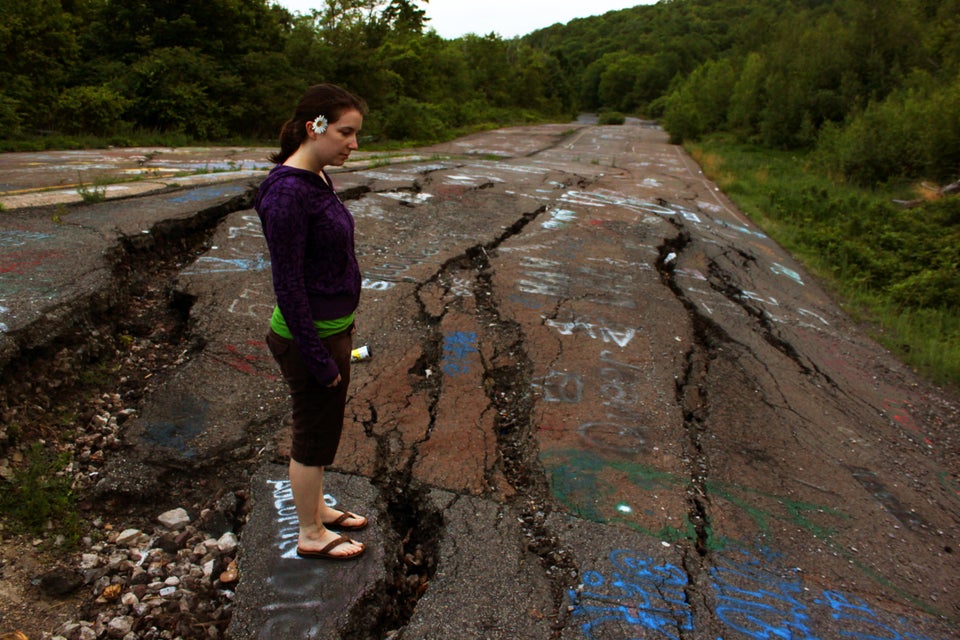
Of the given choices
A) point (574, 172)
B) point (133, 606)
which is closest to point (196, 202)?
point (133, 606)

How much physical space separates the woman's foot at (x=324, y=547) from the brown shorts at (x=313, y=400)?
0.32 meters

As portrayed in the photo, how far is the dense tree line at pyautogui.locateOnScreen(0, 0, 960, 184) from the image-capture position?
547 inches

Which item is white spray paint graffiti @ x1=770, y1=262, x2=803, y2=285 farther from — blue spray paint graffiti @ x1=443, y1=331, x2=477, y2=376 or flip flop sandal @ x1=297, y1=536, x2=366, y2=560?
flip flop sandal @ x1=297, y1=536, x2=366, y2=560

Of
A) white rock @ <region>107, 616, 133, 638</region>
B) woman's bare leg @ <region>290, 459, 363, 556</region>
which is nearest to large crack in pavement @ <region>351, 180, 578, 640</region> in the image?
woman's bare leg @ <region>290, 459, 363, 556</region>

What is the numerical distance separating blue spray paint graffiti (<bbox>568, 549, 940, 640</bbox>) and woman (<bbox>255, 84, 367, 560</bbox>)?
1056mm

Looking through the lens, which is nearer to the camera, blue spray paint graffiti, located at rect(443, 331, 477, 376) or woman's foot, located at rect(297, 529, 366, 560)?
woman's foot, located at rect(297, 529, 366, 560)

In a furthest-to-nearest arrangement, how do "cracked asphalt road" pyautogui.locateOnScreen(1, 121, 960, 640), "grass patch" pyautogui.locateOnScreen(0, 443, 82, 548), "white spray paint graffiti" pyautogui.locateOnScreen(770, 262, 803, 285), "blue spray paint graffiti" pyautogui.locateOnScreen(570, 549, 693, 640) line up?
"white spray paint graffiti" pyautogui.locateOnScreen(770, 262, 803, 285) < "grass patch" pyautogui.locateOnScreen(0, 443, 82, 548) < "cracked asphalt road" pyautogui.locateOnScreen(1, 121, 960, 640) < "blue spray paint graffiti" pyautogui.locateOnScreen(570, 549, 693, 640)

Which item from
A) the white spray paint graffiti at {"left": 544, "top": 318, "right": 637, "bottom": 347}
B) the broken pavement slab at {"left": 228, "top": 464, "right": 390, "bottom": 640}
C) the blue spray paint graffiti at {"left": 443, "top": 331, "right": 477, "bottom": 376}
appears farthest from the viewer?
Answer: the white spray paint graffiti at {"left": 544, "top": 318, "right": 637, "bottom": 347}

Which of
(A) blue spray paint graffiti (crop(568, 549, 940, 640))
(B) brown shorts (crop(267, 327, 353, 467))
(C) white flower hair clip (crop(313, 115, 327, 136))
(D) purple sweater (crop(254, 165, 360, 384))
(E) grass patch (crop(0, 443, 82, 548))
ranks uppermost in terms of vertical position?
(C) white flower hair clip (crop(313, 115, 327, 136))

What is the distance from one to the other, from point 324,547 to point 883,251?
397 inches

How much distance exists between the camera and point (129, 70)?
1611 centimetres

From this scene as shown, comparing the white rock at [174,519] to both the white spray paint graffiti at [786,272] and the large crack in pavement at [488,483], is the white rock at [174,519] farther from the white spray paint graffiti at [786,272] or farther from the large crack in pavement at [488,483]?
the white spray paint graffiti at [786,272]

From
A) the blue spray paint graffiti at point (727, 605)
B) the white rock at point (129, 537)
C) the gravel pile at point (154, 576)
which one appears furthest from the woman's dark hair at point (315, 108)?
the blue spray paint graffiti at point (727, 605)

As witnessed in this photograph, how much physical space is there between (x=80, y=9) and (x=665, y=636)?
888 inches
